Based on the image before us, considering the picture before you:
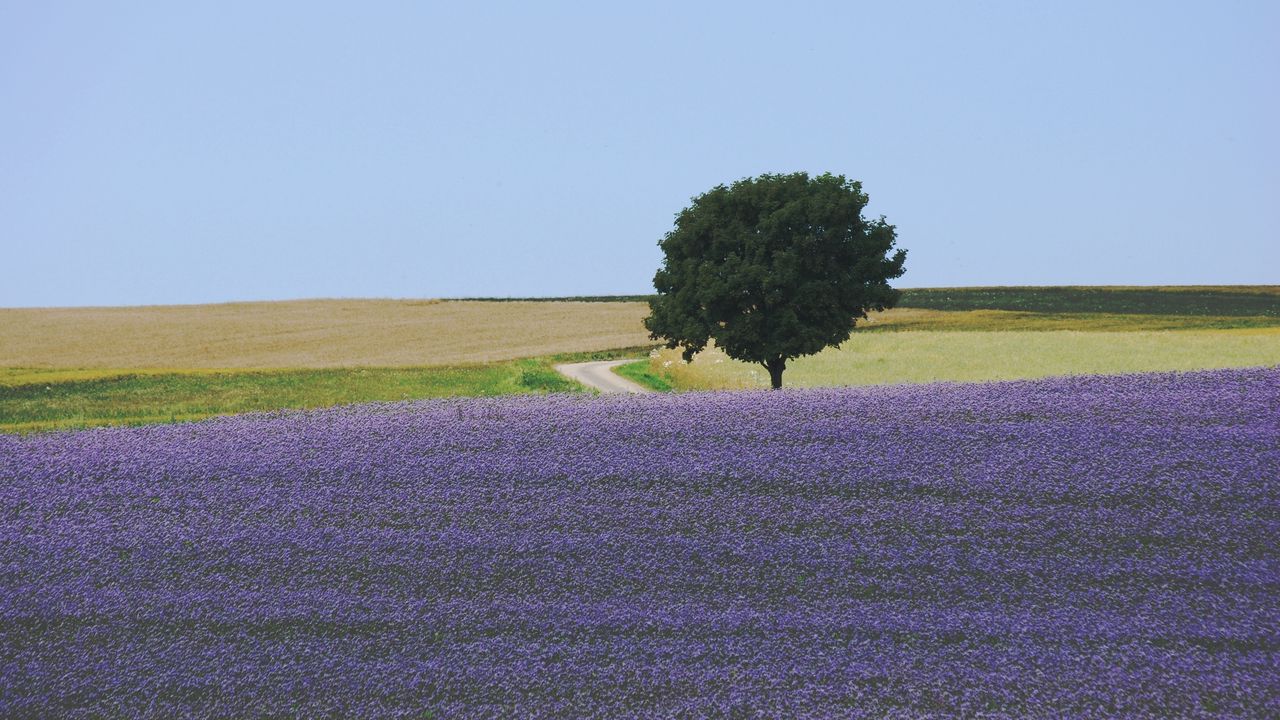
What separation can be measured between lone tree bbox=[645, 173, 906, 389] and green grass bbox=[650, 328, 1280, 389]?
126 inches

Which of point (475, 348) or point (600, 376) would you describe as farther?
point (475, 348)

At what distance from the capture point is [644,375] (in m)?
36.4

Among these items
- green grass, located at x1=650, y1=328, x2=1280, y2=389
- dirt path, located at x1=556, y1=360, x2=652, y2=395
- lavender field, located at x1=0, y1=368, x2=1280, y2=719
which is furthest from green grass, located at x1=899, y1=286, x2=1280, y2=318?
lavender field, located at x1=0, y1=368, x2=1280, y2=719

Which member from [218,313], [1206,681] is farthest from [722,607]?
[218,313]

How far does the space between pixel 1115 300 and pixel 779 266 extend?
2173 inches

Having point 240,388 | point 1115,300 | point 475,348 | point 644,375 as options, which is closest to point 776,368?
point 644,375

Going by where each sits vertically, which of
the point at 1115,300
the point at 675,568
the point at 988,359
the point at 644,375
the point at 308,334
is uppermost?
the point at 1115,300

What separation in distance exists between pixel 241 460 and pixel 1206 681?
8389mm

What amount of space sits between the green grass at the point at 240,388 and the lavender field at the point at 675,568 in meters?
14.7

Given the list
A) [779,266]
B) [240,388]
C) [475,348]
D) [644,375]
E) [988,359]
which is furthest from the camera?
[475,348]

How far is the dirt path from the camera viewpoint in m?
32.2

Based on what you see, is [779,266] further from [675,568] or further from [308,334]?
[308,334]

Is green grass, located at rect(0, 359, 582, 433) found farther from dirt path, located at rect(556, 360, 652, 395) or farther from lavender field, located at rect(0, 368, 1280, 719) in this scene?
lavender field, located at rect(0, 368, 1280, 719)

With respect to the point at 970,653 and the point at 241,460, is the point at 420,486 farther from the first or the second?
the point at 970,653
